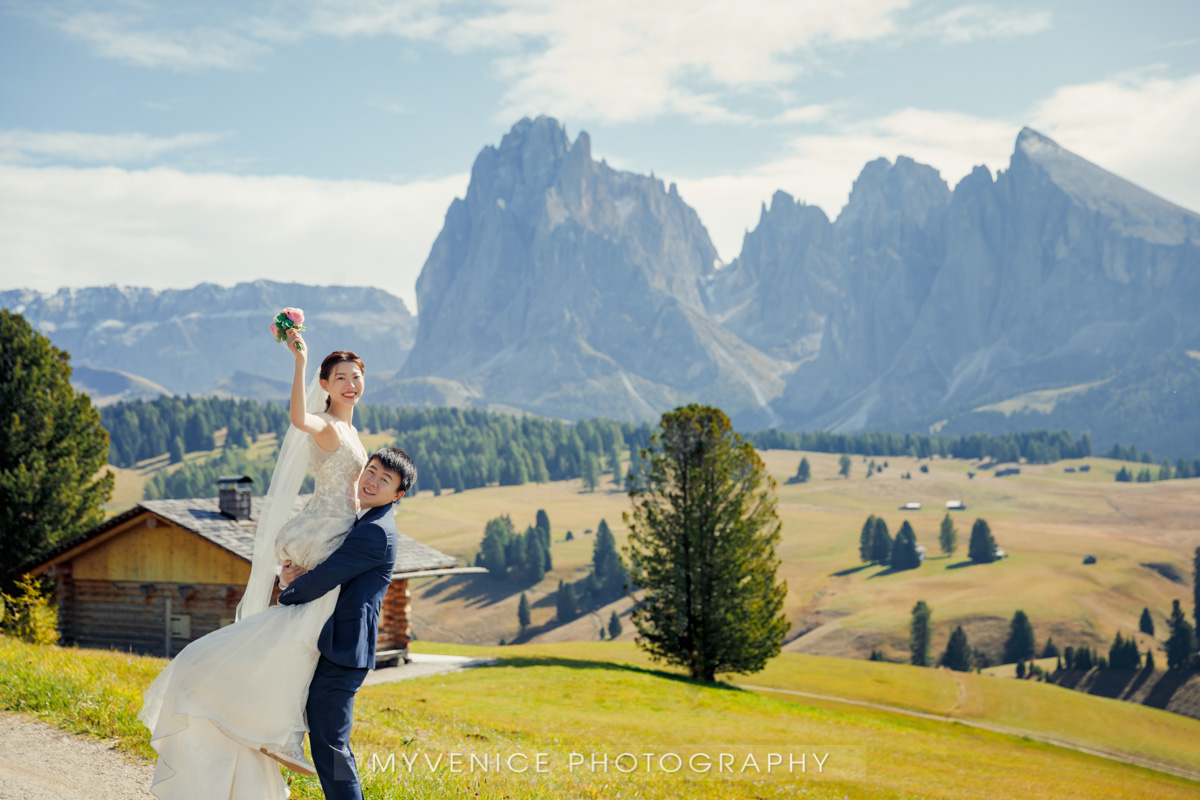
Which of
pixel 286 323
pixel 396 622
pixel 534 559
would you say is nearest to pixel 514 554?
pixel 534 559

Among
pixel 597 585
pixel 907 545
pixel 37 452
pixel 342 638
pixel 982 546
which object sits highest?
pixel 37 452

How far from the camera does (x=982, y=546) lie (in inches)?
6294

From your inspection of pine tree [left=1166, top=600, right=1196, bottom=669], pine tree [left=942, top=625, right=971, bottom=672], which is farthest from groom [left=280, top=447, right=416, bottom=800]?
pine tree [left=1166, top=600, right=1196, bottom=669]

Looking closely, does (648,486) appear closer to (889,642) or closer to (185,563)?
(185,563)

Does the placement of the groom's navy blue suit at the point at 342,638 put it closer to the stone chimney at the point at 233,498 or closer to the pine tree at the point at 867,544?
the stone chimney at the point at 233,498

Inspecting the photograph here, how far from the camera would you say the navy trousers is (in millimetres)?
6078

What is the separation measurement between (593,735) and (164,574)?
67.7ft

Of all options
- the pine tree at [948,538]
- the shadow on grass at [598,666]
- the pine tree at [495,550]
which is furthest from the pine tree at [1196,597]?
the shadow on grass at [598,666]


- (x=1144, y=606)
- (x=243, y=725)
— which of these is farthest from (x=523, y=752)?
(x=1144, y=606)

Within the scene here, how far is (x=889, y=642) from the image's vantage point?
122m

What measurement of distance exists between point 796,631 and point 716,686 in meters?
104

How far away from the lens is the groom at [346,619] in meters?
6.06

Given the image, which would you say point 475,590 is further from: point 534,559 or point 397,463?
point 397,463

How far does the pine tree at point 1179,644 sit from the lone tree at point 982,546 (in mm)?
41788
